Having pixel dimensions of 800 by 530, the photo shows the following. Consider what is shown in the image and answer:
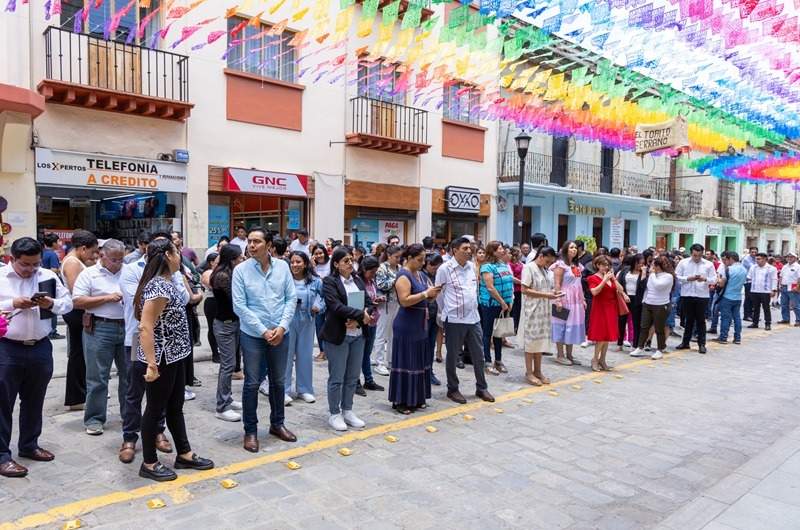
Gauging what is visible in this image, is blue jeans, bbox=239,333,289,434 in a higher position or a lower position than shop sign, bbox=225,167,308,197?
lower

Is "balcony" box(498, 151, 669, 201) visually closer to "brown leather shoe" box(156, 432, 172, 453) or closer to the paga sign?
the paga sign

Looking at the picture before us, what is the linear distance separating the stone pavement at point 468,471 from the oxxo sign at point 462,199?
10.9 meters

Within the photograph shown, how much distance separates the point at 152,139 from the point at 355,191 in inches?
205

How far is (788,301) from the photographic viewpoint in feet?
49.2

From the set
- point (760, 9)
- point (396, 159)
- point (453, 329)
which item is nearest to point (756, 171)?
point (396, 159)

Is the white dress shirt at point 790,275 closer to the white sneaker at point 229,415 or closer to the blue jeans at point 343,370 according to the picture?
the blue jeans at point 343,370

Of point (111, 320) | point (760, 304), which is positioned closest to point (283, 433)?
point (111, 320)

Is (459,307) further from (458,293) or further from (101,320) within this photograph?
(101,320)

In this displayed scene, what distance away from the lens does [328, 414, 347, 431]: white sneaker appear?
5.48m

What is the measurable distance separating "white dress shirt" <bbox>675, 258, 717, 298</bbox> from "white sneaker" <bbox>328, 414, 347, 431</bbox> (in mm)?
7630

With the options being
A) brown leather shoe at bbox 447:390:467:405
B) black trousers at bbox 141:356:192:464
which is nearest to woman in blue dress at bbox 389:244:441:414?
brown leather shoe at bbox 447:390:467:405

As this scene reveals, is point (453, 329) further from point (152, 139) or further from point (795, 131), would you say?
Result: point (795, 131)

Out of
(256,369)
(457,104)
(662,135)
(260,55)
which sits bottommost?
(256,369)

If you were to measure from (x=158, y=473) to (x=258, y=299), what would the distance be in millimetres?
1498
